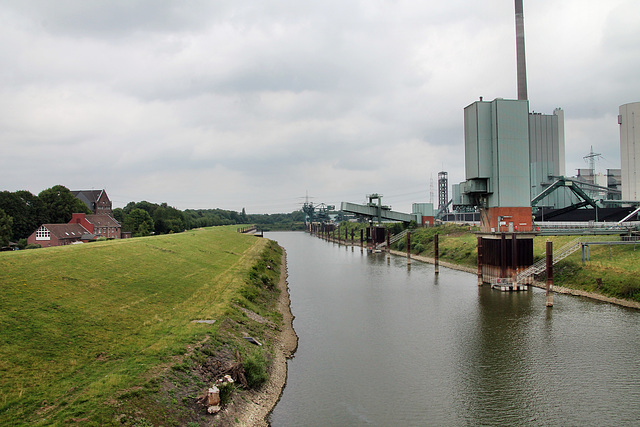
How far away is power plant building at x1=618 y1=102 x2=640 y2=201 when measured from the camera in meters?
60.7

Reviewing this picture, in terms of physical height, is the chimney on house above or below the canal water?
above

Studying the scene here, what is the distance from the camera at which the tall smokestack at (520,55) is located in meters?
52.2

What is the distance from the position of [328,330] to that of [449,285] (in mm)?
19780

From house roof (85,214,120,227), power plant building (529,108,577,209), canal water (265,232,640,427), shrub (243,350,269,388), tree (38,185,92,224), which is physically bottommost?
canal water (265,232,640,427)

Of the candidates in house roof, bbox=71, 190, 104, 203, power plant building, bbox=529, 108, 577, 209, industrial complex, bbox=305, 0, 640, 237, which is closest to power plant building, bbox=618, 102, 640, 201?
industrial complex, bbox=305, 0, 640, 237

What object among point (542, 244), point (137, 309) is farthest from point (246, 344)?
point (542, 244)

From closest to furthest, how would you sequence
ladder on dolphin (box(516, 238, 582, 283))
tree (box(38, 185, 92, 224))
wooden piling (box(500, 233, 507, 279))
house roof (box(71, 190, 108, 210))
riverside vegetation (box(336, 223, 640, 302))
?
1. riverside vegetation (box(336, 223, 640, 302))
2. ladder on dolphin (box(516, 238, 582, 283))
3. wooden piling (box(500, 233, 507, 279))
4. tree (box(38, 185, 92, 224))
5. house roof (box(71, 190, 108, 210))

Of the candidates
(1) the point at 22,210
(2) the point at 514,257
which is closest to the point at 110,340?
(2) the point at 514,257

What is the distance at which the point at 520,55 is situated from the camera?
174ft

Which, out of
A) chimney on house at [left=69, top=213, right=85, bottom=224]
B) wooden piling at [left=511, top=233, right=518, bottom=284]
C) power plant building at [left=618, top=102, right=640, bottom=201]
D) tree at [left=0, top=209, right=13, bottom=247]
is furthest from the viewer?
chimney on house at [left=69, top=213, right=85, bottom=224]

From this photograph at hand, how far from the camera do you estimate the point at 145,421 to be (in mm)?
10039

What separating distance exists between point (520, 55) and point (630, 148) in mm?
24383

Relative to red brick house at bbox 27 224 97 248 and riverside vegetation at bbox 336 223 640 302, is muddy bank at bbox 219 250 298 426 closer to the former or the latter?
riverside vegetation at bbox 336 223 640 302

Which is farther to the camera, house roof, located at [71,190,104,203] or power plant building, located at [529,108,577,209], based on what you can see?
house roof, located at [71,190,104,203]
